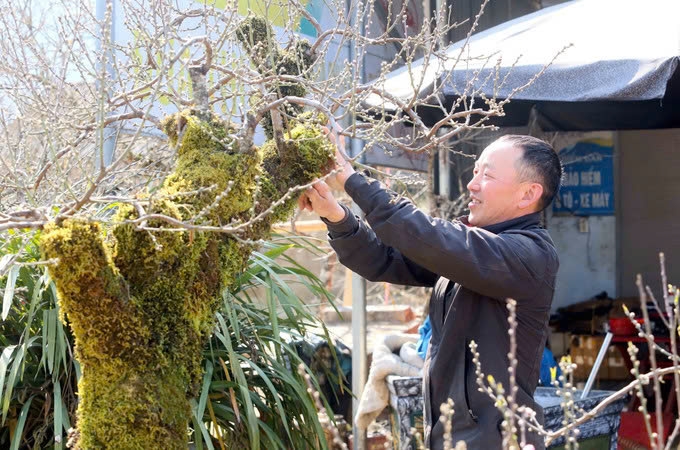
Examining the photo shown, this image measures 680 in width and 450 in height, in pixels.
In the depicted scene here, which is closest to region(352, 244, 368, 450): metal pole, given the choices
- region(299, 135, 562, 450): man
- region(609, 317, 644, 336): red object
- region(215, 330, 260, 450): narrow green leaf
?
region(215, 330, 260, 450): narrow green leaf

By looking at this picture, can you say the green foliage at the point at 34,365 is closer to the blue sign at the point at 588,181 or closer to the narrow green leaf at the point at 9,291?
the narrow green leaf at the point at 9,291

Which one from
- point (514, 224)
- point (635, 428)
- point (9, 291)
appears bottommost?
point (635, 428)

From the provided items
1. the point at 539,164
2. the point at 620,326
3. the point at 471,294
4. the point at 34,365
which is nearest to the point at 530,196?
the point at 539,164

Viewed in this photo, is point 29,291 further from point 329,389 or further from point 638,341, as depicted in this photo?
point 638,341

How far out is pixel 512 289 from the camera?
89.6 inches

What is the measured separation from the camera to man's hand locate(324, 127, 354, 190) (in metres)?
2.35

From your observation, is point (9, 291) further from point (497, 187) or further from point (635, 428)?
point (635, 428)

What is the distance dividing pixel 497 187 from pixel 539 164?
0.16 m

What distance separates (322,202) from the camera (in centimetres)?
246

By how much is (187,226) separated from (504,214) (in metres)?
1.08

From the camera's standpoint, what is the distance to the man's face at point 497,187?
2.47m

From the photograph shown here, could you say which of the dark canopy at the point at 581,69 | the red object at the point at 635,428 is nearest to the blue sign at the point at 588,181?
the dark canopy at the point at 581,69

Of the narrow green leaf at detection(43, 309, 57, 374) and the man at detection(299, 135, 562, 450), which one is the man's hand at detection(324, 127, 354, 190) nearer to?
the man at detection(299, 135, 562, 450)

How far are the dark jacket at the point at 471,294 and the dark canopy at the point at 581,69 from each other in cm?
106
